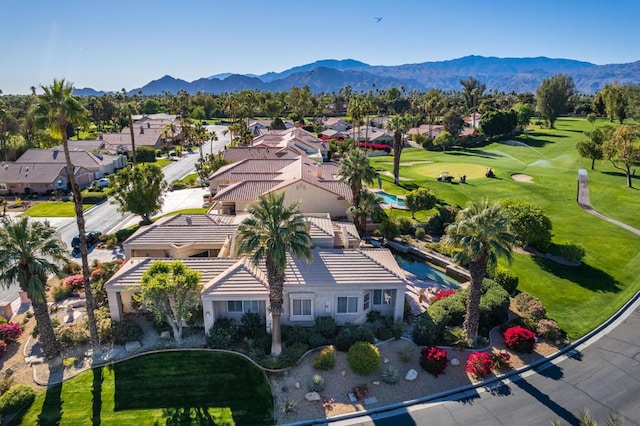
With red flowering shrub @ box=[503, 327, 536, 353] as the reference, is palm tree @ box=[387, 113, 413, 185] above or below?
above

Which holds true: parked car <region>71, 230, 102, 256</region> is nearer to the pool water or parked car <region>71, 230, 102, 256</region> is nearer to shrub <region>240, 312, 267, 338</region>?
shrub <region>240, 312, 267, 338</region>

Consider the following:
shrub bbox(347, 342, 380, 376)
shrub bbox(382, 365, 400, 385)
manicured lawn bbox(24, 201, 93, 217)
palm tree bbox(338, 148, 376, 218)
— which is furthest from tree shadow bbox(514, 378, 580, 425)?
manicured lawn bbox(24, 201, 93, 217)

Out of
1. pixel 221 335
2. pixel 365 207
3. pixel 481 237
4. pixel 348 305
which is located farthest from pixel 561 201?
pixel 221 335

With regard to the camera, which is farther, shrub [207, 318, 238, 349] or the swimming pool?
the swimming pool

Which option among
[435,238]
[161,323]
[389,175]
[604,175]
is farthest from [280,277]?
[604,175]

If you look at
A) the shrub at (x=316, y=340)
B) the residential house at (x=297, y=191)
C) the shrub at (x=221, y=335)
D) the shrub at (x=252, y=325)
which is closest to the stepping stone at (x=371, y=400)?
the shrub at (x=316, y=340)

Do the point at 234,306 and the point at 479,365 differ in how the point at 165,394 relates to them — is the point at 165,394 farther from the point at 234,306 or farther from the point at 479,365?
the point at 479,365

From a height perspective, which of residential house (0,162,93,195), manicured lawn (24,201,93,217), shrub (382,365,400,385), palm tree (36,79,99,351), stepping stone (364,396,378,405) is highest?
palm tree (36,79,99,351)

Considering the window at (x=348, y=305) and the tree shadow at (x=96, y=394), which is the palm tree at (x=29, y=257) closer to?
the tree shadow at (x=96, y=394)
